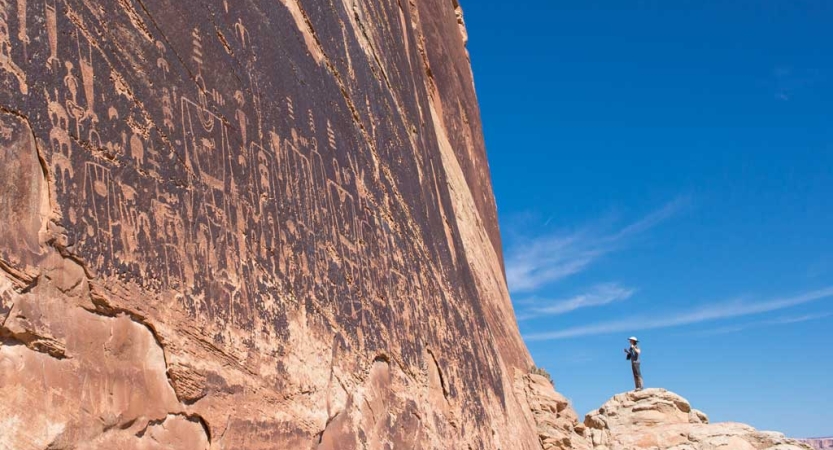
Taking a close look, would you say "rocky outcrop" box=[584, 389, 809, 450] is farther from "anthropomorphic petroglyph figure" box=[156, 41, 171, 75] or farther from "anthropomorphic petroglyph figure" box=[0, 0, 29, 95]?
"anthropomorphic petroglyph figure" box=[0, 0, 29, 95]

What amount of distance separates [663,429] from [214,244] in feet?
26.7

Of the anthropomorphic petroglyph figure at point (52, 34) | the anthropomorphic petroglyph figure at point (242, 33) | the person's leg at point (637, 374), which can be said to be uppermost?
the person's leg at point (637, 374)

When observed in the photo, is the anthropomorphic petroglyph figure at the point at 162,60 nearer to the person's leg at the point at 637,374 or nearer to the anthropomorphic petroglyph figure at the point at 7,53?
the anthropomorphic petroglyph figure at the point at 7,53

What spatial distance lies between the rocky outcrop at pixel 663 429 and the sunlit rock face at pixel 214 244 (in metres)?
4.82

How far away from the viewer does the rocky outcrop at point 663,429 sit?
8.79m

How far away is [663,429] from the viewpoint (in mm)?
9477

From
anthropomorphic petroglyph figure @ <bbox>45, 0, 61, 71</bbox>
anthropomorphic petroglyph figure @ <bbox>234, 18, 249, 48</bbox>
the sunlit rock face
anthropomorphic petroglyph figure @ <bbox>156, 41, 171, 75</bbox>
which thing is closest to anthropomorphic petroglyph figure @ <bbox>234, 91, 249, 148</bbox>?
the sunlit rock face

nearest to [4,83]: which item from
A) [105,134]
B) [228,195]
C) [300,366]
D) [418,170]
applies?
[105,134]

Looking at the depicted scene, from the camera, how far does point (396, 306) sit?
414 centimetres

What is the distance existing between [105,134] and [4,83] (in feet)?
1.25

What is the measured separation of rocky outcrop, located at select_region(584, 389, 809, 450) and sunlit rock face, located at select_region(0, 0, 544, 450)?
15.8 feet

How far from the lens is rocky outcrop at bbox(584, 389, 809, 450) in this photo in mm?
8789

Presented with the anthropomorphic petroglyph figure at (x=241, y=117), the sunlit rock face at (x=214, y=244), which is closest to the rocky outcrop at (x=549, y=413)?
the sunlit rock face at (x=214, y=244)

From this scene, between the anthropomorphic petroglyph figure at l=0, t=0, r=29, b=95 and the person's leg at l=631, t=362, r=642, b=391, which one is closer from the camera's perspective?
the anthropomorphic petroglyph figure at l=0, t=0, r=29, b=95
